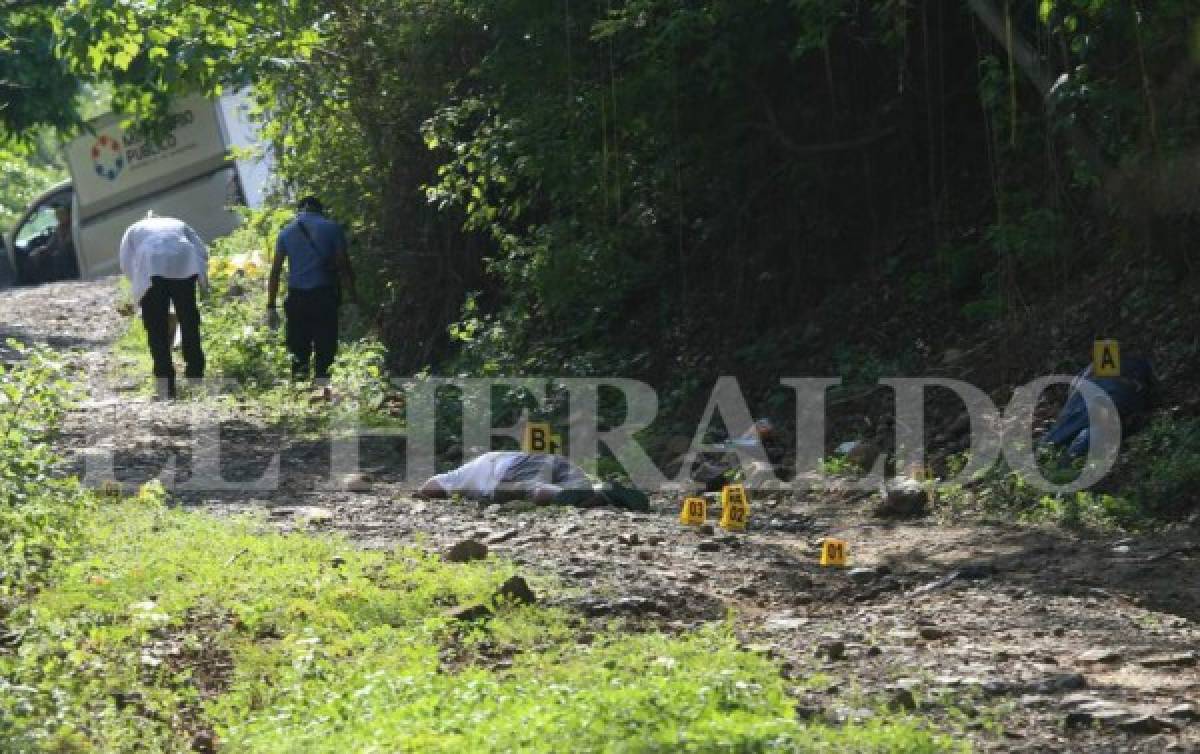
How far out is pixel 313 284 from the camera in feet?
54.7

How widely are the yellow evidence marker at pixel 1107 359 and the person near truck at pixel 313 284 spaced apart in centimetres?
710

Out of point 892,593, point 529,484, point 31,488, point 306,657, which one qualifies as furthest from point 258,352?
point 306,657

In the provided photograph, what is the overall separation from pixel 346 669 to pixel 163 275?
990 cm

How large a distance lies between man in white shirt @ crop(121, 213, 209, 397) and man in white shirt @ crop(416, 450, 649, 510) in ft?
15.9

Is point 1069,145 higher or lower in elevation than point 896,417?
higher

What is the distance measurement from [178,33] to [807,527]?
9.15 metres

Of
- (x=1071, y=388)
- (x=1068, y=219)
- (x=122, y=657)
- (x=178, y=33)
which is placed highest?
(x=178, y=33)

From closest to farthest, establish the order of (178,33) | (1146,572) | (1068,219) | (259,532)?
1. (1146,572)
2. (259,532)
3. (1068,219)
4. (178,33)

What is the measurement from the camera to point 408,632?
7.58 meters

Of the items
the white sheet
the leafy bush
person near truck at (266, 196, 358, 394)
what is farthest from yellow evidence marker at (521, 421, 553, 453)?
the white sheet

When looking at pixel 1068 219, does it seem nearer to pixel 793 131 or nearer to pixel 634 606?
pixel 793 131

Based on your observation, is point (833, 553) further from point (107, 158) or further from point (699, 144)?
point (107, 158)

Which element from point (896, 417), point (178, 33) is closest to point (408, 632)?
point (896, 417)

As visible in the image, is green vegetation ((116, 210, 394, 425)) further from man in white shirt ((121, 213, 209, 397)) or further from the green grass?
the green grass
